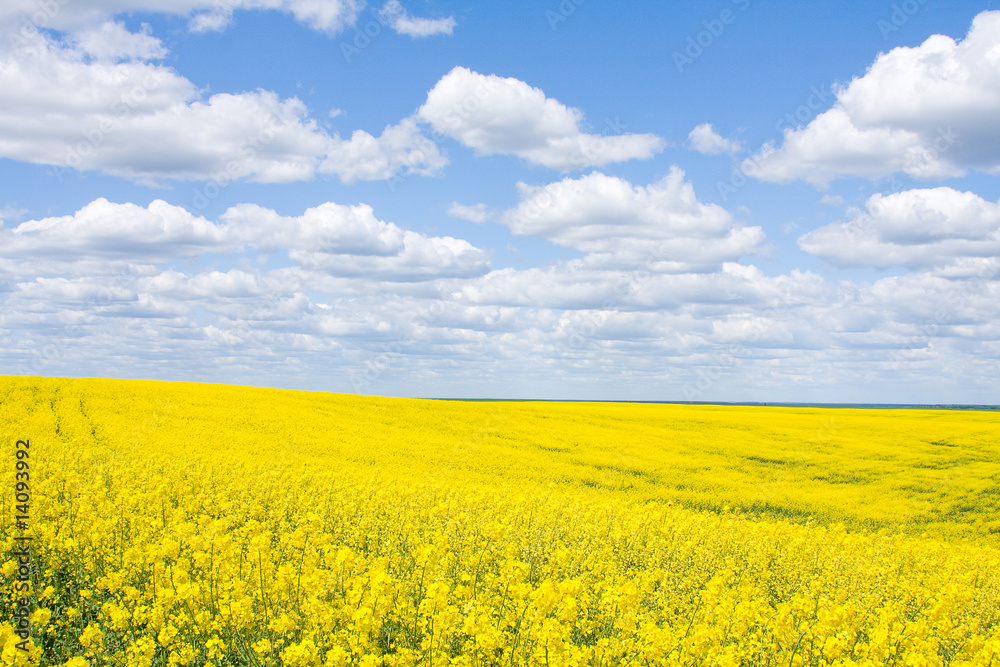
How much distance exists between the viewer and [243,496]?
955cm

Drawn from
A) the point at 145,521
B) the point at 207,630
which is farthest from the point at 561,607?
the point at 145,521

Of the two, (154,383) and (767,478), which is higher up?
(154,383)

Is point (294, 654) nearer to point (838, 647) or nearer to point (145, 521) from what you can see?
point (838, 647)

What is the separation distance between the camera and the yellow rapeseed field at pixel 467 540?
4098mm

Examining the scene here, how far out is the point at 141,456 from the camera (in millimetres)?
13664


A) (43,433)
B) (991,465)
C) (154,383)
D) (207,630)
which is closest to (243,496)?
(207,630)

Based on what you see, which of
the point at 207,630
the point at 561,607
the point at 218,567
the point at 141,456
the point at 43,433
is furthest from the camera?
the point at 43,433

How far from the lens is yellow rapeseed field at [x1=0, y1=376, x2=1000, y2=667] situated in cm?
410

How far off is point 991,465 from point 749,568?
1705 cm

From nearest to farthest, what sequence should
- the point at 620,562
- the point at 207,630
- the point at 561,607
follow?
the point at 561,607 → the point at 207,630 → the point at 620,562

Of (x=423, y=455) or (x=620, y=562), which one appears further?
(x=423, y=455)

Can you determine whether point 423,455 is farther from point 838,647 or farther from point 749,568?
point 838,647

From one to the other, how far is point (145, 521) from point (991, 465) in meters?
23.6

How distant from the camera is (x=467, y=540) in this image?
727 centimetres
